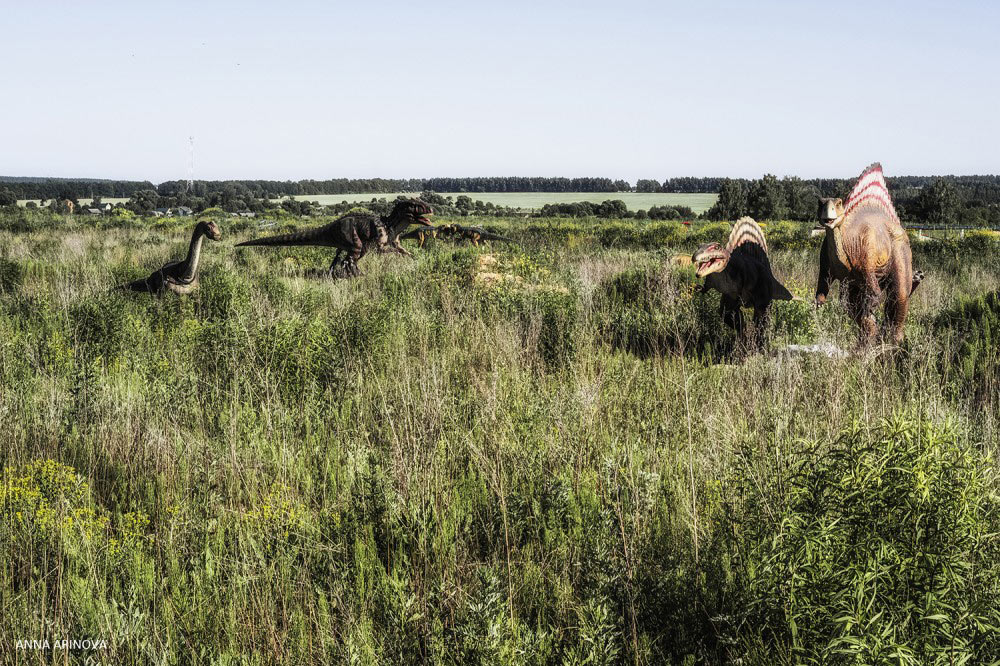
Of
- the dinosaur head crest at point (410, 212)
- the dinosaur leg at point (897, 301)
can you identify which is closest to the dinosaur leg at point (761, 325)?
the dinosaur leg at point (897, 301)

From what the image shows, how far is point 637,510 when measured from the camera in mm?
2719

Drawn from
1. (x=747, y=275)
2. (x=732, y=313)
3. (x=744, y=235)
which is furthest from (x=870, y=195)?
(x=732, y=313)

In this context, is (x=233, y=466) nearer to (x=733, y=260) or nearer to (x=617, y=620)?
(x=617, y=620)

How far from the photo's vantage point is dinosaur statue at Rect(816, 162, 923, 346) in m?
5.82

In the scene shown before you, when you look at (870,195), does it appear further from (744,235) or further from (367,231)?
(367,231)

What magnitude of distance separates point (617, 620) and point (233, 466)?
199 cm

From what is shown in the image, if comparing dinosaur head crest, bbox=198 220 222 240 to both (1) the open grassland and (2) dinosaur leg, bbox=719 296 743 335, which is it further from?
(2) dinosaur leg, bbox=719 296 743 335

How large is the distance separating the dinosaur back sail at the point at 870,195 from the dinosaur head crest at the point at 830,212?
0.10 metres

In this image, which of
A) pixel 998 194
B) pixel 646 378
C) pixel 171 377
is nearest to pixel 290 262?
pixel 171 377

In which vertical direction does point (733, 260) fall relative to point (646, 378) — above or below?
above

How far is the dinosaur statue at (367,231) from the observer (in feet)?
35.0

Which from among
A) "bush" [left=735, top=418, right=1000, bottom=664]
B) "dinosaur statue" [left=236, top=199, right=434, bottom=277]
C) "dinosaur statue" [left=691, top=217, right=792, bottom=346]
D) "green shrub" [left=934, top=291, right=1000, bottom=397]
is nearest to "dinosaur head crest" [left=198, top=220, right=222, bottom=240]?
"dinosaur statue" [left=236, top=199, right=434, bottom=277]

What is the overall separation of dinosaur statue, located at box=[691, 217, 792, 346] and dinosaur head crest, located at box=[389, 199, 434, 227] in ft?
17.9

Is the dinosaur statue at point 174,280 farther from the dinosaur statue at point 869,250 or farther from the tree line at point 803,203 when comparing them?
the tree line at point 803,203
